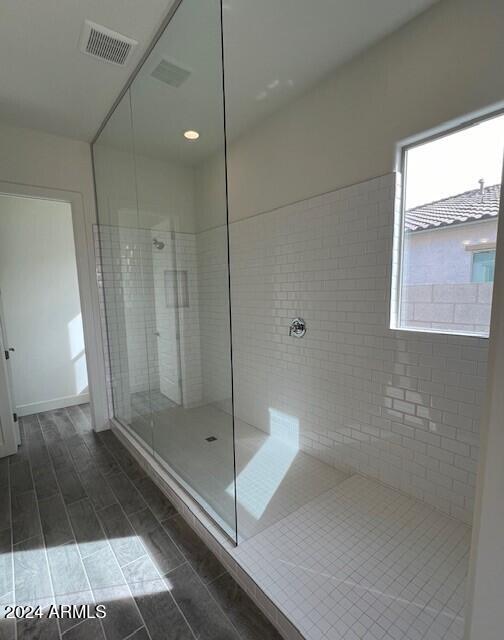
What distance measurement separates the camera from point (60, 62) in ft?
6.31

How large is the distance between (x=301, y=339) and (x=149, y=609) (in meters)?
1.81

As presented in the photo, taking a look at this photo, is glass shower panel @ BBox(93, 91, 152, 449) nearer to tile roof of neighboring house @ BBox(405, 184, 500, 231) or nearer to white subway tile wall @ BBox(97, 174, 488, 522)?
white subway tile wall @ BBox(97, 174, 488, 522)

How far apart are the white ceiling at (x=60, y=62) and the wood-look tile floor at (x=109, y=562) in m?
2.82

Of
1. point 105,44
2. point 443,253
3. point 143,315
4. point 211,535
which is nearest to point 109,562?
point 211,535

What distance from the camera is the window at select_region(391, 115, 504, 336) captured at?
158 cm

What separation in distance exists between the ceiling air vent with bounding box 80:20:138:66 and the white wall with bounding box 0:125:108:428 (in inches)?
47.6

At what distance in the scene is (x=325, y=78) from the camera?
210 centimetres

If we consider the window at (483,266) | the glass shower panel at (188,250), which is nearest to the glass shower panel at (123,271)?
the glass shower panel at (188,250)

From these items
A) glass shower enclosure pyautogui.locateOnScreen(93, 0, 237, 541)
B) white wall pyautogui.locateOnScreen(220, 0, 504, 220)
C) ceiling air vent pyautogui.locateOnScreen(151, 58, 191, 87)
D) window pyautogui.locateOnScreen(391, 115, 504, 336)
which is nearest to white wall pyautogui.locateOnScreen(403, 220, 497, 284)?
window pyautogui.locateOnScreen(391, 115, 504, 336)

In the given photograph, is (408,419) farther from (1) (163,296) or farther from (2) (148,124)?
(2) (148,124)

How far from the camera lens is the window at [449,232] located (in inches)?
62.3

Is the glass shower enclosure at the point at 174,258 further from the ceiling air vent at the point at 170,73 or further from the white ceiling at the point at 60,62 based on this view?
the white ceiling at the point at 60,62

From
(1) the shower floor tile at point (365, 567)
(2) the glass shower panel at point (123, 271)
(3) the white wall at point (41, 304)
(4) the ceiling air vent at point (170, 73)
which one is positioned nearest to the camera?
(1) the shower floor tile at point (365, 567)

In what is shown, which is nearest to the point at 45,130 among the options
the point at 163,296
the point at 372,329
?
the point at 163,296
